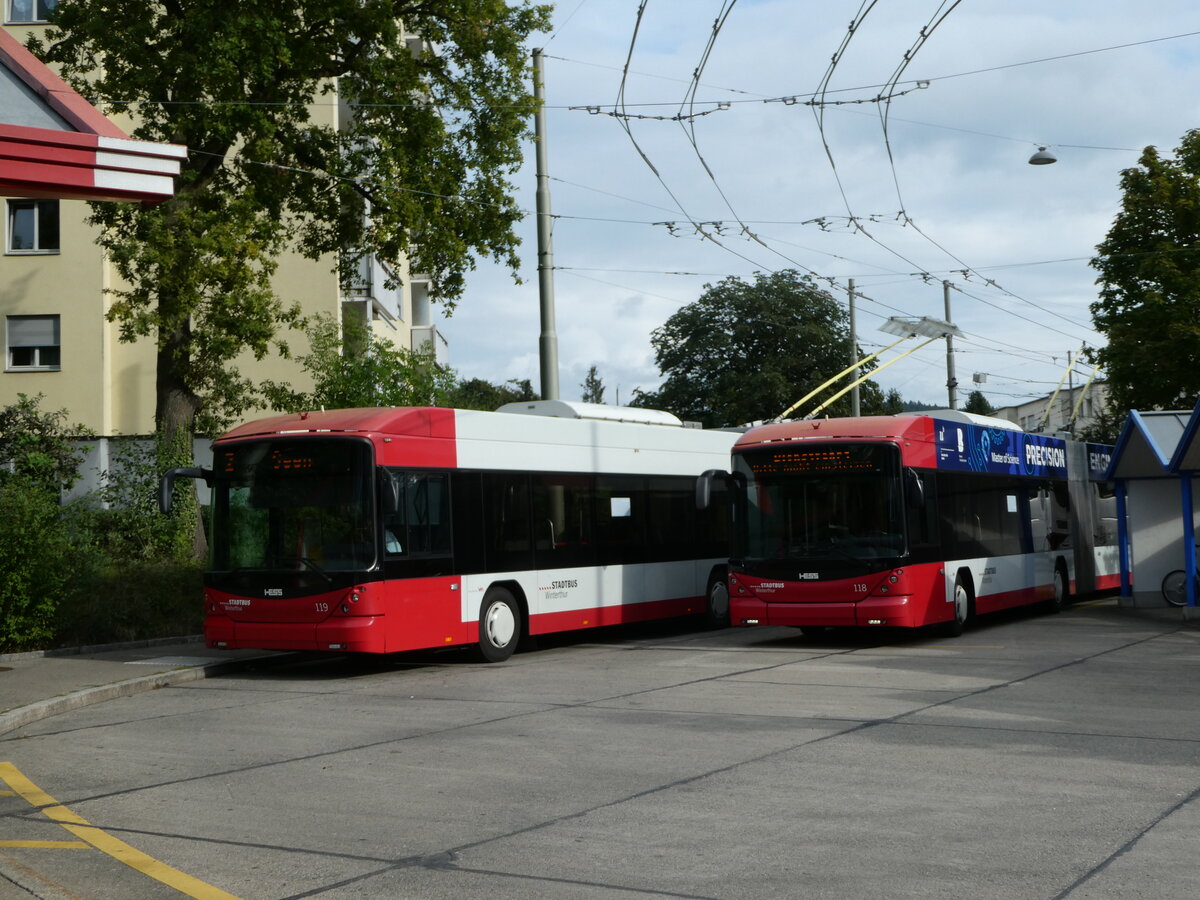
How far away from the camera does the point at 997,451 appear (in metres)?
22.2

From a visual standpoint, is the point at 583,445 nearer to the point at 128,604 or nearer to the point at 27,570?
the point at 128,604

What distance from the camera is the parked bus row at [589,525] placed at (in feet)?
50.7

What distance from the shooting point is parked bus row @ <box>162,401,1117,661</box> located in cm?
1545

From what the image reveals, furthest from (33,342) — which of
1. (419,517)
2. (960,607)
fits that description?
(960,607)

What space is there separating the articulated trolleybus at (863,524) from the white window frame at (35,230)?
23.2 meters

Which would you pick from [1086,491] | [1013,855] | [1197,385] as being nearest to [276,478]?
[1013,855]

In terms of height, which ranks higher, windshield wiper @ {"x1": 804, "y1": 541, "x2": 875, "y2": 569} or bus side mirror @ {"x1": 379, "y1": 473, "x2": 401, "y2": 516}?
bus side mirror @ {"x1": 379, "y1": 473, "x2": 401, "y2": 516}

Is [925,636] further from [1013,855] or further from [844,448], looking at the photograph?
[1013,855]

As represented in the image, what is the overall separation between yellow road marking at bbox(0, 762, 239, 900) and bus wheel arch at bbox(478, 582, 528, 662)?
7.60 metres

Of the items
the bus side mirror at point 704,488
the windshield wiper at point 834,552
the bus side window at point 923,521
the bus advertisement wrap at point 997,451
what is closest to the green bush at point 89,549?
the bus side mirror at point 704,488

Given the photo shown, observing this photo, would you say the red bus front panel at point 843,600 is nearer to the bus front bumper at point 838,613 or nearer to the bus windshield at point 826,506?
the bus front bumper at point 838,613

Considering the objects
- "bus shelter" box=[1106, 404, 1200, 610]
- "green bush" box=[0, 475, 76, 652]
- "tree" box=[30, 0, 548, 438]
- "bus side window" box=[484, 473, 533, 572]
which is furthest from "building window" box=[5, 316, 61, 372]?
"bus shelter" box=[1106, 404, 1200, 610]

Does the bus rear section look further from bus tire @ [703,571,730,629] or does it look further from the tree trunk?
the tree trunk

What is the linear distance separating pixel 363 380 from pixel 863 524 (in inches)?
519
